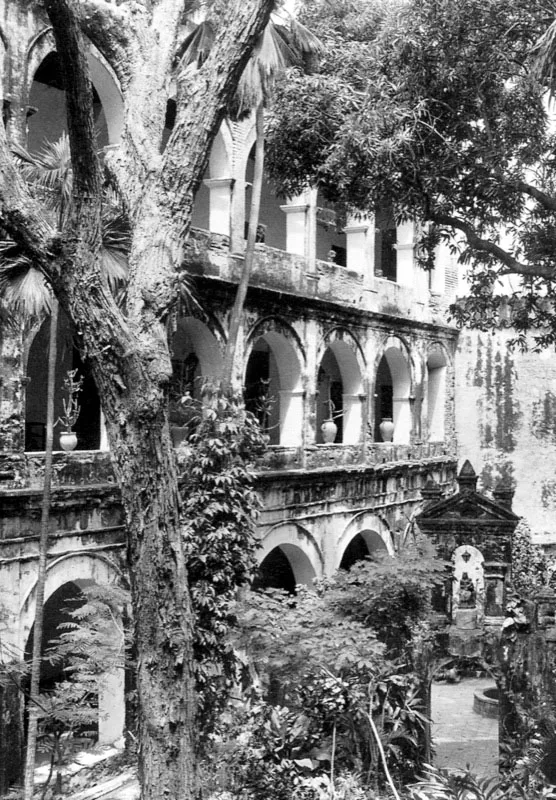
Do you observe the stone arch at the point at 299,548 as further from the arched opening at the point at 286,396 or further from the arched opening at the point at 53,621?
the arched opening at the point at 53,621

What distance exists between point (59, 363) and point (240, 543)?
16.5 feet

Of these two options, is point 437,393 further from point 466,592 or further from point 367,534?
point 466,592

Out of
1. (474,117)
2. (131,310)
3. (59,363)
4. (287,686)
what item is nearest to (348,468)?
(59,363)

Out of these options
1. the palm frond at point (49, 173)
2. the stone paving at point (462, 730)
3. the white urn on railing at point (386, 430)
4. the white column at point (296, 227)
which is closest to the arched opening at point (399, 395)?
the white urn on railing at point (386, 430)

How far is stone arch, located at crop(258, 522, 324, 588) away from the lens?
15.4 metres

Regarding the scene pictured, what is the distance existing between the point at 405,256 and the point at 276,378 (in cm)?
350

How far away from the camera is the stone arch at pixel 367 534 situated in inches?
669

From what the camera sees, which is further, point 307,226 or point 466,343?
point 466,343

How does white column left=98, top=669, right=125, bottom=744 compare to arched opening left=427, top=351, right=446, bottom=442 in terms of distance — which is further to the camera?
arched opening left=427, top=351, right=446, bottom=442

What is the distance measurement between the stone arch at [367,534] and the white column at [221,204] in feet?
18.4

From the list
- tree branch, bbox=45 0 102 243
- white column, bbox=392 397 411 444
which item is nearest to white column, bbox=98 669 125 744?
tree branch, bbox=45 0 102 243

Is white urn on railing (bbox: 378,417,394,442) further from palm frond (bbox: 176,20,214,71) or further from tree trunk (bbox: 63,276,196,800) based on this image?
tree trunk (bbox: 63,276,196,800)

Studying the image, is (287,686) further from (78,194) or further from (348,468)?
(348,468)

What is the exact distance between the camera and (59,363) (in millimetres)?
14453
